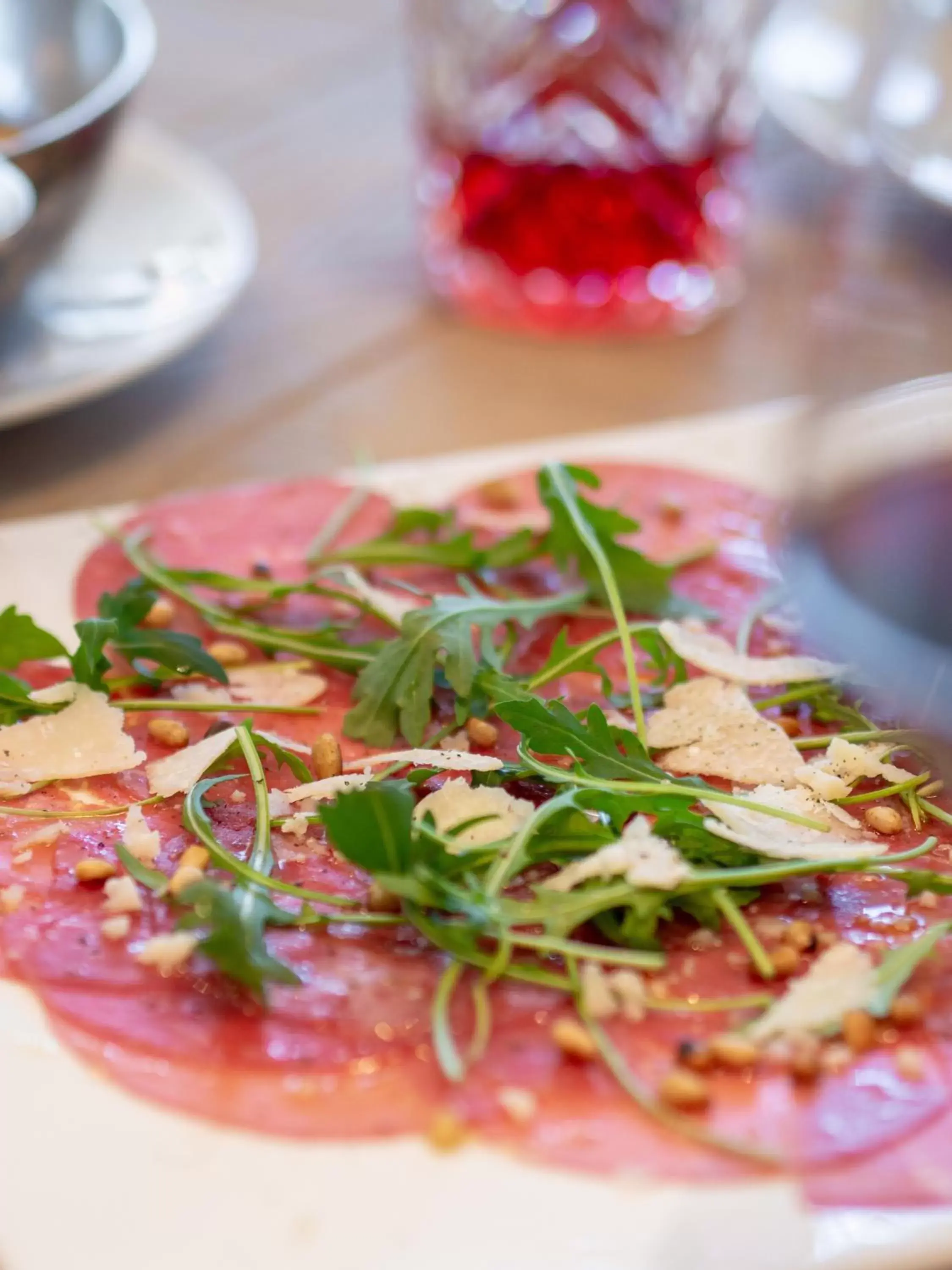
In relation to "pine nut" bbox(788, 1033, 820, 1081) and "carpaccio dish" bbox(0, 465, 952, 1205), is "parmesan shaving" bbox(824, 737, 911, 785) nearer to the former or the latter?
"carpaccio dish" bbox(0, 465, 952, 1205)

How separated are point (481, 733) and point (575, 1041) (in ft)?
0.86

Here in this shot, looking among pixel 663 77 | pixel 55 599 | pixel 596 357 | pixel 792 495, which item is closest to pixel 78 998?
pixel 55 599

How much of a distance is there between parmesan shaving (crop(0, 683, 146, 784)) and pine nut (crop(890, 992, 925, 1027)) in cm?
48

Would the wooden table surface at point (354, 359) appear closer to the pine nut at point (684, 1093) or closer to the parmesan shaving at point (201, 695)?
the parmesan shaving at point (201, 695)

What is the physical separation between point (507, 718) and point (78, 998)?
11.5 inches

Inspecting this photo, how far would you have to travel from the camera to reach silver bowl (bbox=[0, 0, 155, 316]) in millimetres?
1280

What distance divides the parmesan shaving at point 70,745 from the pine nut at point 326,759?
11cm

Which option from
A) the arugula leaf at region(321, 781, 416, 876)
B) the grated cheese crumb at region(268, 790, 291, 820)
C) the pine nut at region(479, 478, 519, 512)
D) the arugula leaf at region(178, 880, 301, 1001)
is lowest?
the pine nut at region(479, 478, 519, 512)

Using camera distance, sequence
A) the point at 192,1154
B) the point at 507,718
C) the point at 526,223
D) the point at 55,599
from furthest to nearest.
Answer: the point at 526,223
the point at 55,599
the point at 507,718
the point at 192,1154

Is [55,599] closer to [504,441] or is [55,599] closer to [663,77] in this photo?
[504,441]

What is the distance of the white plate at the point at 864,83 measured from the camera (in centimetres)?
145

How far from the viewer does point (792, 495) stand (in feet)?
3.82

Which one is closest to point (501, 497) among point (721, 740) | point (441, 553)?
point (441, 553)

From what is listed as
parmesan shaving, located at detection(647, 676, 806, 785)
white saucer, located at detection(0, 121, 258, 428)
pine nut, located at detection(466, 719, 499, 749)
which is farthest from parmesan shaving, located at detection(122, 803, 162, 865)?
white saucer, located at detection(0, 121, 258, 428)
